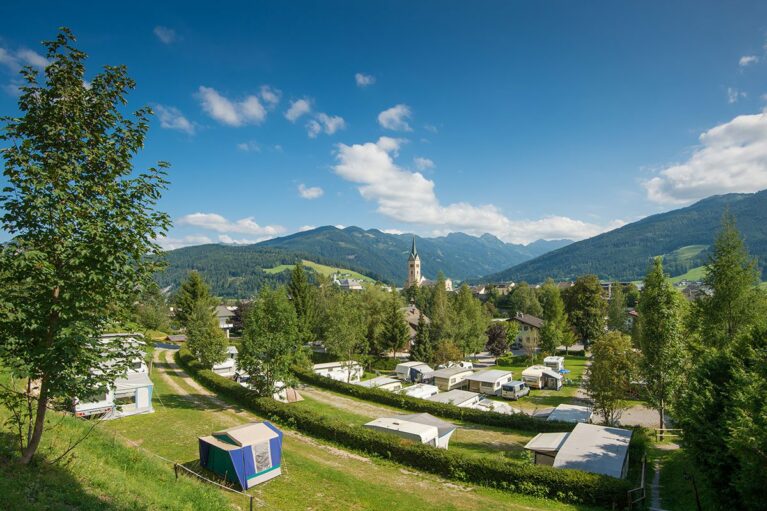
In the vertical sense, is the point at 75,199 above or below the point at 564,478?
above

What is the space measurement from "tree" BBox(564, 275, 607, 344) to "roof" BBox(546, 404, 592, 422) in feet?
112

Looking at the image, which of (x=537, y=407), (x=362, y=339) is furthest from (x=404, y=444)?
(x=362, y=339)

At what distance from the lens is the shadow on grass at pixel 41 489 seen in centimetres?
717

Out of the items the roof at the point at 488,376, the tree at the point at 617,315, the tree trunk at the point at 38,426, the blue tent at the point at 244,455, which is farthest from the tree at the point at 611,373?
the tree at the point at 617,315

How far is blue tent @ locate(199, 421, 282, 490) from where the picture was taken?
1452 cm

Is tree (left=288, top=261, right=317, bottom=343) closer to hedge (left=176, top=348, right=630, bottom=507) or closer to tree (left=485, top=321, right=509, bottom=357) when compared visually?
tree (left=485, top=321, right=509, bottom=357)

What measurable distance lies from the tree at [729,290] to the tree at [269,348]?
2796 centimetres

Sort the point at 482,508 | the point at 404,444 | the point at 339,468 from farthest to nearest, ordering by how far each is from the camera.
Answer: the point at 404,444
the point at 339,468
the point at 482,508

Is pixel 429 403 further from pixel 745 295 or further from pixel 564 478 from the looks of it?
pixel 745 295

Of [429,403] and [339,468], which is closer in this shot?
[339,468]

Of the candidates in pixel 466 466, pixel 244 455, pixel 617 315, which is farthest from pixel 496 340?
pixel 244 455

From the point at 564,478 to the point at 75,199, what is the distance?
17508 millimetres

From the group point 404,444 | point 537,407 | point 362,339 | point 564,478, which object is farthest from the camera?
point 362,339

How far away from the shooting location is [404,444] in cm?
1808
